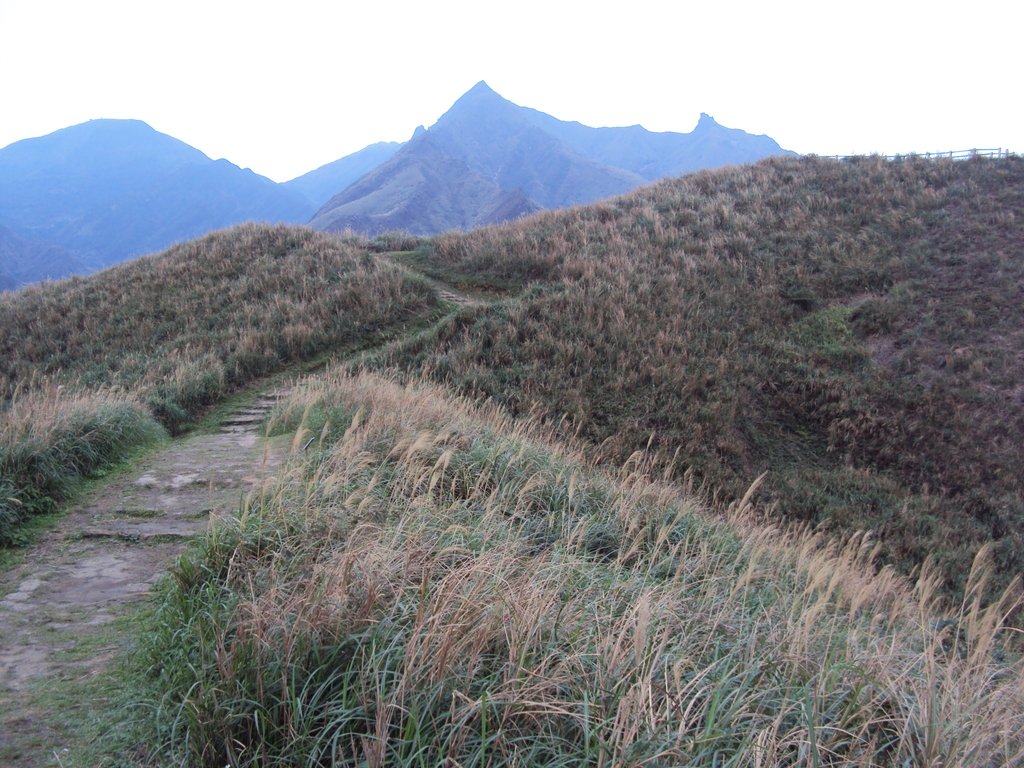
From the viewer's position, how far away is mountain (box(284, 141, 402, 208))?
470 feet

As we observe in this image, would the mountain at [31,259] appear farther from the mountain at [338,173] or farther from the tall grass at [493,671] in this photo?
the tall grass at [493,671]

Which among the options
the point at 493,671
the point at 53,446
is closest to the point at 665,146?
the point at 53,446

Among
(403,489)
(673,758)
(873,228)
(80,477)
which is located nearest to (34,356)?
(80,477)

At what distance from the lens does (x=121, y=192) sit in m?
109

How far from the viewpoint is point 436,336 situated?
14359 millimetres

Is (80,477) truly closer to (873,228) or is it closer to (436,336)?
(436,336)

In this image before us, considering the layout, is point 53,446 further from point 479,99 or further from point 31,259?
point 479,99

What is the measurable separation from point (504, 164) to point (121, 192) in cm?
8260

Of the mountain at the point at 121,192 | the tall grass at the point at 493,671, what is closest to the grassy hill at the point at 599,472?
the tall grass at the point at 493,671

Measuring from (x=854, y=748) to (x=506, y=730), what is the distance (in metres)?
1.35

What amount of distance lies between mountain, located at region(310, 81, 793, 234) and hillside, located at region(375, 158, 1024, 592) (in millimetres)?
56056

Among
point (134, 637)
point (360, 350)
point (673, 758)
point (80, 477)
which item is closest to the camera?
point (673, 758)

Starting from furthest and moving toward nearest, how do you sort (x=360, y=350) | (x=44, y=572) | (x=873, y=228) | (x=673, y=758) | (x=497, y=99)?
A: (x=497, y=99)
(x=873, y=228)
(x=360, y=350)
(x=44, y=572)
(x=673, y=758)

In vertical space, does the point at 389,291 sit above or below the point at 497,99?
below
